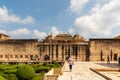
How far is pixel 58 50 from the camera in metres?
41.3

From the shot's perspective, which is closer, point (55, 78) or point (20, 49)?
point (55, 78)

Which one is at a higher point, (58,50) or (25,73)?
(58,50)

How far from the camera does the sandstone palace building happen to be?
4072 cm

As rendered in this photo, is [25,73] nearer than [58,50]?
Yes

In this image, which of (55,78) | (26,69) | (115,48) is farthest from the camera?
(115,48)

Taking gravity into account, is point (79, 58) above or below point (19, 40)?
below

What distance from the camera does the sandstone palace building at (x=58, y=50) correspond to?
40.7 metres

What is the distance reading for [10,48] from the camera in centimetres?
4169

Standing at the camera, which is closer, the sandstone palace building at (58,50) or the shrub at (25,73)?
the shrub at (25,73)

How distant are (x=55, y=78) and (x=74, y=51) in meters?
28.3

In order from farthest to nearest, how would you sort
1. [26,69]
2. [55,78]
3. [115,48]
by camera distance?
1. [115,48]
2. [26,69]
3. [55,78]

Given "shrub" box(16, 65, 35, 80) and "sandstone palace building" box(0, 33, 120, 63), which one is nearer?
"shrub" box(16, 65, 35, 80)

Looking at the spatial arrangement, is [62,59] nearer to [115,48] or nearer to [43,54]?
[43,54]

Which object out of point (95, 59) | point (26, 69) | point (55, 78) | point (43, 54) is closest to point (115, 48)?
point (95, 59)
